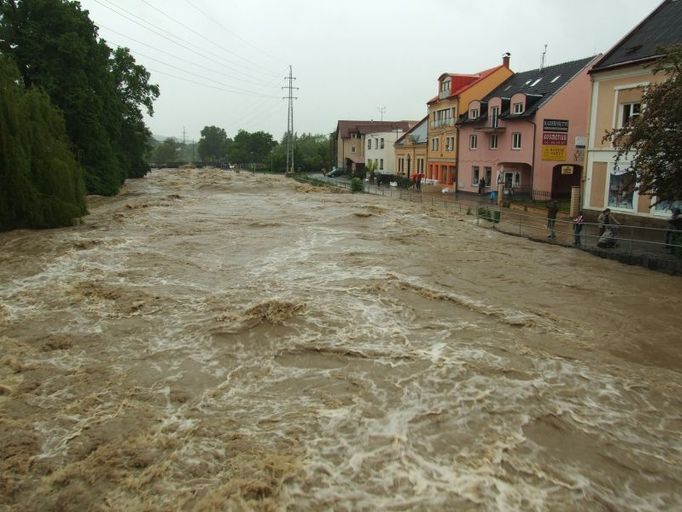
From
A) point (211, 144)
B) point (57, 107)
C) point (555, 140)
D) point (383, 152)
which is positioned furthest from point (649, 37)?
point (211, 144)

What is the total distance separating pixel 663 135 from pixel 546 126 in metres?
21.0

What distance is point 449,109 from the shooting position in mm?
49031

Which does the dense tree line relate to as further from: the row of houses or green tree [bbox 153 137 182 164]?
green tree [bbox 153 137 182 164]

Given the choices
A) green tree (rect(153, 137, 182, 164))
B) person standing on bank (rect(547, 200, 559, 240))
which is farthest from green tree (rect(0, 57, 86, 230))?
green tree (rect(153, 137, 182, 164))

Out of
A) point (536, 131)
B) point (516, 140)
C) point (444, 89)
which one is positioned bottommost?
point (516, 140)

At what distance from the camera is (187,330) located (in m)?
11.9

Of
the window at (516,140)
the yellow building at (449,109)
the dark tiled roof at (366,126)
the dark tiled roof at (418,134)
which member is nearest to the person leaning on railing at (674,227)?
the window at (516,140)

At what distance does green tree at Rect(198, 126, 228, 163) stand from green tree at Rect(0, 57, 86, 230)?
150931mm

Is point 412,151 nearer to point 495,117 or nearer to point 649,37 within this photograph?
point 495,117

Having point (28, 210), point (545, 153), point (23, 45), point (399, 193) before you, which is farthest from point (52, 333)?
point (399, 193)

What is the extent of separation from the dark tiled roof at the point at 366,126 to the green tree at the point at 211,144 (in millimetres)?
98350

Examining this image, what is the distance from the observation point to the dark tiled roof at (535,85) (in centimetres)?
3833

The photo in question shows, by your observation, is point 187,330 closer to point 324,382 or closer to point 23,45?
point 324,382

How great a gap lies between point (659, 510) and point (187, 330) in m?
9.09
